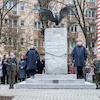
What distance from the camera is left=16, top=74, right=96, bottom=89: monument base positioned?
19453mm

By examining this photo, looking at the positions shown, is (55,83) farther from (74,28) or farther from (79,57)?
(74,28)

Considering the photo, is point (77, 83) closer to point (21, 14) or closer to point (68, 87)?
point (68, 87)

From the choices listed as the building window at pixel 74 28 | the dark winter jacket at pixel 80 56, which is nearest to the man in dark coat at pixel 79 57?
the dark winter jacket at pixel 80 56

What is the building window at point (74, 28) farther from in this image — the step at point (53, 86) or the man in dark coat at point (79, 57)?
the step at point (53, 86)

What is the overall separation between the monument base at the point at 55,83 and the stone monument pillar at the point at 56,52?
626 millimetres

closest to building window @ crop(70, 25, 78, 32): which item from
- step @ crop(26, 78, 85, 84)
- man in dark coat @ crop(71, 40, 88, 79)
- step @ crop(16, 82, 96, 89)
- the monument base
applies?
man in dark coat @ crop(71, 40, 88, 79)

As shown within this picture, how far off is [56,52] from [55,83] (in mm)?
1915

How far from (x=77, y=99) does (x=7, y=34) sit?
28.1 m

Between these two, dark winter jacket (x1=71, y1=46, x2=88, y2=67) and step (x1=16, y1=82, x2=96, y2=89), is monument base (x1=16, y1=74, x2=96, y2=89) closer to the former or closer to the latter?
step (x1=16, y1=82, x2=96, y2=89)

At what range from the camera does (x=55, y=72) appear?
2112cm

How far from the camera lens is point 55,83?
65.1ft

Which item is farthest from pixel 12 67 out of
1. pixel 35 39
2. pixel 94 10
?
pixel 94 10

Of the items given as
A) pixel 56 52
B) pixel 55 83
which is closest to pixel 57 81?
pixel 55 83

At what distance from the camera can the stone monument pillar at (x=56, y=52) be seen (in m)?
21.1
